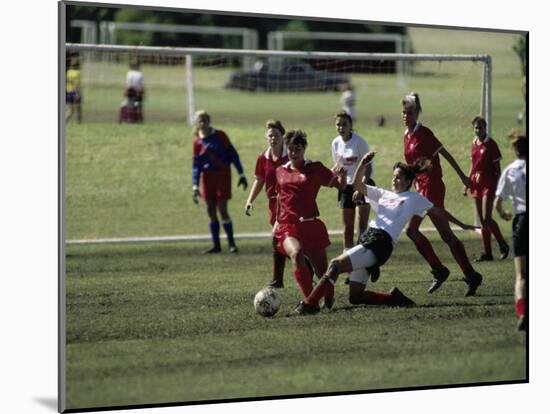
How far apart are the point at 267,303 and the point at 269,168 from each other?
1.93 metres

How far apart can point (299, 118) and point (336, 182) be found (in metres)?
12.9

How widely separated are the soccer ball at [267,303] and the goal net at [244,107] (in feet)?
10.9

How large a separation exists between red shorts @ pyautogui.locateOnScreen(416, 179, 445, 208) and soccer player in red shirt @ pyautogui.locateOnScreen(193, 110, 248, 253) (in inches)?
135

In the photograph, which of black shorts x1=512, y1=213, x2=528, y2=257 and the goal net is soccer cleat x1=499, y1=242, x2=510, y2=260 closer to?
the goal net

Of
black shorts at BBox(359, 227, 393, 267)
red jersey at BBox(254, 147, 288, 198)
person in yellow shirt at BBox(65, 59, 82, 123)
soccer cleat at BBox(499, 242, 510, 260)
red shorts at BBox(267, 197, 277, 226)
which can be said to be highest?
person in yellow shirt at BBox(65, 59, 82, 123)

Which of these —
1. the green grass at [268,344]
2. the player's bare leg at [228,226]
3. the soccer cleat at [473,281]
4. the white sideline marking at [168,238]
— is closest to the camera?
the green grass at [268,344]

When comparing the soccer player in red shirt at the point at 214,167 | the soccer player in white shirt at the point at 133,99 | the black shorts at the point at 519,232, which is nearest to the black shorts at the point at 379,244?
the black shorts at the point at 519,232

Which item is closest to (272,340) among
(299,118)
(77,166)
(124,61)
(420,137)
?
(420,137)

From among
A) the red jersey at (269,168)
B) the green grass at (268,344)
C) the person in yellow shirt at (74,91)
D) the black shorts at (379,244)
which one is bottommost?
the green grass at (268,344)

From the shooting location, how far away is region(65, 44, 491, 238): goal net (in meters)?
14.7

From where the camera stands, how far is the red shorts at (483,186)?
13.1m

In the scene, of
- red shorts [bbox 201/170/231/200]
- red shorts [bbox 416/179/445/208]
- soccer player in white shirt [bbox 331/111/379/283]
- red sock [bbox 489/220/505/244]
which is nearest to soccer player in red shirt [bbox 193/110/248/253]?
red shorts [bbox 201/170/231/200]

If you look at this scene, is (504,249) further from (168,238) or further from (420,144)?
(168,238)

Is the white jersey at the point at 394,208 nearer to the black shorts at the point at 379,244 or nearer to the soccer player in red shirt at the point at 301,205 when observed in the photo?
the black shorts at the point at 379,244
